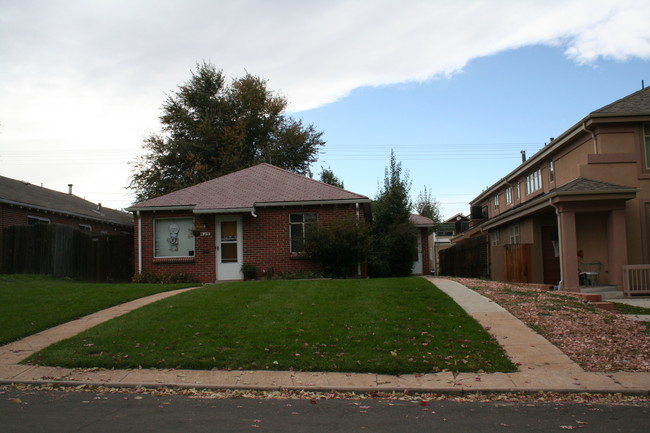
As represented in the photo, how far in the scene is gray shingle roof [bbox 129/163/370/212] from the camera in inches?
801

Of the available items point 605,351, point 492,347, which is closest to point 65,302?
point 492,347

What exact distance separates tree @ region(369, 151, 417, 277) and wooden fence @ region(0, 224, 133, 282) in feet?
35.4

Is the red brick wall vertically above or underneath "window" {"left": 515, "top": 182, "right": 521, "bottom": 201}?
underneath

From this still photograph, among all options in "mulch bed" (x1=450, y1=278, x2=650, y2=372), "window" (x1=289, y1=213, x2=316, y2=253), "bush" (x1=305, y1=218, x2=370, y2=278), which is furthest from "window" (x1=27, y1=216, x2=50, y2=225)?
"mulch bed" (x1=450, y1=278, x2=650, y2=372)

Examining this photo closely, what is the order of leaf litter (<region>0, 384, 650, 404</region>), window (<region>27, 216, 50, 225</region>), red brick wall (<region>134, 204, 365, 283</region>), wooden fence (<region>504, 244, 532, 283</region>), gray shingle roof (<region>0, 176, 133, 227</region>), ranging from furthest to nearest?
window (<region>27, 216, 50, 225</region>) < gray shingle roof (<region>0, 176, 133, 227</region>) < red brick wall (<region>134, 204, 365, 283</region>) < wooden fence (<region>504, 244, 532, 283</region>) < leaf litter (<region>0, 384, 650, 404</region>)

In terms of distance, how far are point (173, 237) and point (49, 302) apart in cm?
813

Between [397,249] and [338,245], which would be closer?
[338,245]

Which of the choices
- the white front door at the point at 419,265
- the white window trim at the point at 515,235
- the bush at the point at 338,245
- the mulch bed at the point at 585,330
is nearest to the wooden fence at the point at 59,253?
the bush at the point at 338,245

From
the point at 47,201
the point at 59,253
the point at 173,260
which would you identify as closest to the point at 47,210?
the point at 47,201

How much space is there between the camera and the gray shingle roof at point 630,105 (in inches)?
683

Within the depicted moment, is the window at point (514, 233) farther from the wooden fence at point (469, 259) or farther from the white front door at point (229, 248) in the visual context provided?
the white front door at point (229, 248)

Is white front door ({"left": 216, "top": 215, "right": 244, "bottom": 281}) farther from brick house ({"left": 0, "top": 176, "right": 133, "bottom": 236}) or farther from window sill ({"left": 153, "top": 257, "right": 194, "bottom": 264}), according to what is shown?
brick house ({"left": 0, "top": 176, "right": 133, "bottom": 236})

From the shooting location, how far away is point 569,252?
1628cm

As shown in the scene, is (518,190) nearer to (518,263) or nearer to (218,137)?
(518,263)
